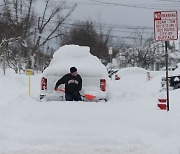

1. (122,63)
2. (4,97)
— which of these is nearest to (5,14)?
(4,97)

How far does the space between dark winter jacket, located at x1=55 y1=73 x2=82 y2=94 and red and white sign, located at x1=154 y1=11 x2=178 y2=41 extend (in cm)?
218

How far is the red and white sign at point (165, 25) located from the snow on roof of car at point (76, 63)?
6.07 ft

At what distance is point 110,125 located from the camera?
7.96 meters

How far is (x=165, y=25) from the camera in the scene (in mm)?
9641

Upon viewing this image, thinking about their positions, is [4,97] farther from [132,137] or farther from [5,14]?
[5,14]

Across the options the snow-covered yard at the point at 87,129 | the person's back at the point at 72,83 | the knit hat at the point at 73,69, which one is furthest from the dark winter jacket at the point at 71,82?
the snow-covered yard at the point at 87,129

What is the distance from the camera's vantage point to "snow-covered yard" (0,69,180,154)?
6.64 metres

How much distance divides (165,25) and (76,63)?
282 cm

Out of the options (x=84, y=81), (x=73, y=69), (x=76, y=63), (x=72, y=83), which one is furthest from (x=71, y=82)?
(x=76, y=63)

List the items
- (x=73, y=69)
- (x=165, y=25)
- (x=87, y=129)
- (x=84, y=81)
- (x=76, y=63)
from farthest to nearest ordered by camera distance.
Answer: (x=76, y=63) → (x=84, y=81) → (x=73, y=69) → (x=165, y=25) → (x=87, y=129)

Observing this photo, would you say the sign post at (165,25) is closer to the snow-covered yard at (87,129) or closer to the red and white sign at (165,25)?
the red and white sign at (165,25)

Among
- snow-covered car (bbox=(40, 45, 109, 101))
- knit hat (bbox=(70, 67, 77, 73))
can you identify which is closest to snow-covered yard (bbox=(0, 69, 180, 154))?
snow-covered car (bbox=(40, 45, 109, 101))

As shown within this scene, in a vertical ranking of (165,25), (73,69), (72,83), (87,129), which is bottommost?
(87,129)

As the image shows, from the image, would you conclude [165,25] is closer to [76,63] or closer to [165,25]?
[165,25]
